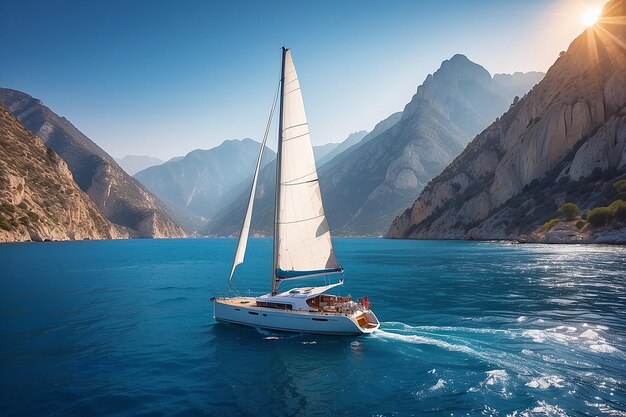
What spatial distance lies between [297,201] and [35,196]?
152472 millimetres

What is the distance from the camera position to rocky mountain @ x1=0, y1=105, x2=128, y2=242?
4552 inches

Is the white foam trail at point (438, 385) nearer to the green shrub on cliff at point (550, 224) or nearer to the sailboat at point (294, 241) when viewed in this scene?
the sailboat at point (294, 241)

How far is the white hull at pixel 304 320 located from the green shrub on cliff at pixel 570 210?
86205mm

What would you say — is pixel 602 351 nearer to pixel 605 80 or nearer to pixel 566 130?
pixel 566 130

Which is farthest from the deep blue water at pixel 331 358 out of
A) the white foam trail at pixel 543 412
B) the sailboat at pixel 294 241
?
the sailboat at pixel 294 241

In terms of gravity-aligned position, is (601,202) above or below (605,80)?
below

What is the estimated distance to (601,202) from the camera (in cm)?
8450

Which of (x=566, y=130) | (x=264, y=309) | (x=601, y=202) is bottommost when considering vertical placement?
(x=264, y=309)

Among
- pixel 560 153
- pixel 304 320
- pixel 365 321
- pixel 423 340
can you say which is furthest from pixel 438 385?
pixel 560 153

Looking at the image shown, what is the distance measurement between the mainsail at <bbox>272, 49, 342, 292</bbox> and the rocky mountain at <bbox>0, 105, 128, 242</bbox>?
120622mm

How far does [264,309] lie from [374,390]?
10.1m

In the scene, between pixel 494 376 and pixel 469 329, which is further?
pixel 469 329

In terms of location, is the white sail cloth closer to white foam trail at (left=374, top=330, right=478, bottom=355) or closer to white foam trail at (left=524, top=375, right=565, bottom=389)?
white foam trail at (left=374, top=330, right=478, bottom=355)

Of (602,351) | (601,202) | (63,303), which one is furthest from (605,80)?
(63,303)
